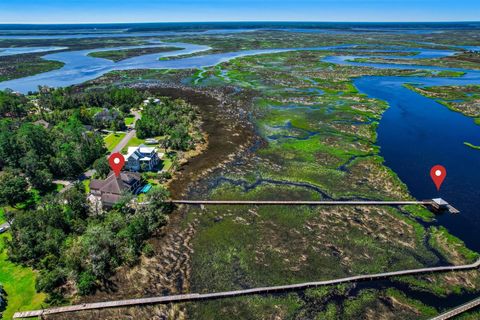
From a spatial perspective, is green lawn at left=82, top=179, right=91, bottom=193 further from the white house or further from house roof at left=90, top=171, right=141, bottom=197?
the white house

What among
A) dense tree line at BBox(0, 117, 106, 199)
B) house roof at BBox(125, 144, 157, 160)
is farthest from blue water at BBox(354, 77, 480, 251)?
dense tree line at BBox(0, 117, 106, 199)

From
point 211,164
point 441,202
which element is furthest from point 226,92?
point 441,202

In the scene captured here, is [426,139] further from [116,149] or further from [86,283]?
[86,283]

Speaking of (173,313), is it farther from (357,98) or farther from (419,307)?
(357,98)

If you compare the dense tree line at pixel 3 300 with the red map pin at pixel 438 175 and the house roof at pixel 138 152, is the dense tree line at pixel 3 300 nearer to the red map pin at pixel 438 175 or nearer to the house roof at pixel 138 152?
the house roof at pixel 138 152

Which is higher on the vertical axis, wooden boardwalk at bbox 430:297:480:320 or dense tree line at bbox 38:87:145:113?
dense tree line at bbox 38:87:145:113

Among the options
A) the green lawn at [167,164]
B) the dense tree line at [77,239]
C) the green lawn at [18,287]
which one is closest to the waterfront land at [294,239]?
the dense tree line at [77,239]
